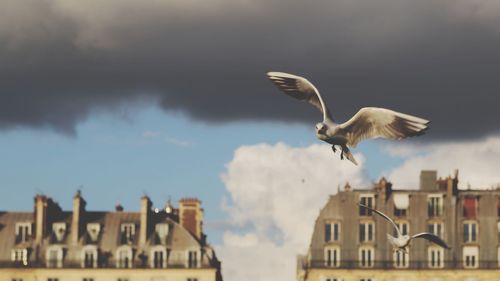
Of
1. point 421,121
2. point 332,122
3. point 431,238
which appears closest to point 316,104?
point 332,122

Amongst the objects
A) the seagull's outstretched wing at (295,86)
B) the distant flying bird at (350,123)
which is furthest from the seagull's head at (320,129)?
the seagull's outstretched wing at (295,86)

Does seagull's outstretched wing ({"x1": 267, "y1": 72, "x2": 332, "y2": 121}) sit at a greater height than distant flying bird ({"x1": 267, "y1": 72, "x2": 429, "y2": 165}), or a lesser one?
greater

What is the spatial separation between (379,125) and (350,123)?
4.11 ft

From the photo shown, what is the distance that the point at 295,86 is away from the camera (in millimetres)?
68625

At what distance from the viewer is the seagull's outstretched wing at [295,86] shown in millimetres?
68000

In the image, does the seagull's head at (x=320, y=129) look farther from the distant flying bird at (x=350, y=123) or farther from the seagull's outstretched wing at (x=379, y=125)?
the seagull's outstretched wing at (x=379, y=125)

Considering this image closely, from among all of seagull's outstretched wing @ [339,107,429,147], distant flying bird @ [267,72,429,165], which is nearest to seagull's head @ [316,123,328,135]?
distant flying bird @ [267,72,429,165]

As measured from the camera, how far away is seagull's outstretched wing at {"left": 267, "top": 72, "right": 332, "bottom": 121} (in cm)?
6800

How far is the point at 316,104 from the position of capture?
67.2 meters

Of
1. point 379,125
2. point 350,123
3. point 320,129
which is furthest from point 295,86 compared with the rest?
point 379,125

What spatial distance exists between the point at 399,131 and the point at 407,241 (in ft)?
60.2

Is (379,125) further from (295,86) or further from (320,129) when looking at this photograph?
(295,86)

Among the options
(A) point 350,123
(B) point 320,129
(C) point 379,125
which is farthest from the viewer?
(A) point 350,123

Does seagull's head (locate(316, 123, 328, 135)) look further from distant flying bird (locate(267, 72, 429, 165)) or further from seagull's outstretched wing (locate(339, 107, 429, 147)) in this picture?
seagull's outstretched wing (locate(339, 107, 429, 147))
